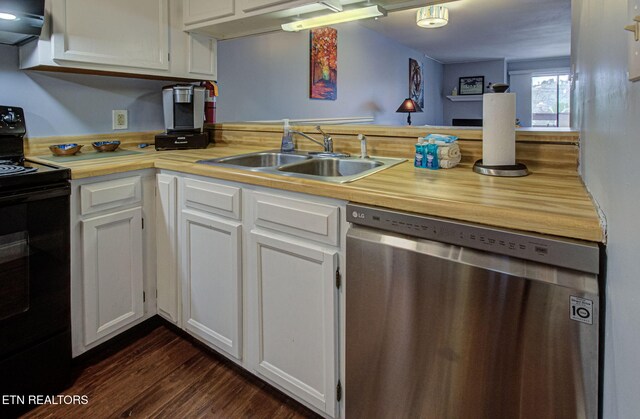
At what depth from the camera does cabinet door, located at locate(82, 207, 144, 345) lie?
1.63 meters

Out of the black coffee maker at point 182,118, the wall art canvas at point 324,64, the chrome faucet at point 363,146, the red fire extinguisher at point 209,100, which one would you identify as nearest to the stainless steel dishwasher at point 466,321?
the chrome faucet at point 363,146

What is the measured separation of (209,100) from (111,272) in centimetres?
125

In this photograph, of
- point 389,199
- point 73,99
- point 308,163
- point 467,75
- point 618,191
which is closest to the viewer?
point 618,191

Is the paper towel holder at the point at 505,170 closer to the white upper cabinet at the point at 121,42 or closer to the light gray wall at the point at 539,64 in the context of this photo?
the white upper cabinet at the point at 121,42

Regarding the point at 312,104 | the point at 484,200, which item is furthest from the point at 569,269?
the point at 312,104

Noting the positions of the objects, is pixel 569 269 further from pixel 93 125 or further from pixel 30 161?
pixel 93 125

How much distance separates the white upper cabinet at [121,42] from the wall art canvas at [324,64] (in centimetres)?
161

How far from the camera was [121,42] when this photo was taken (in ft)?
6.30

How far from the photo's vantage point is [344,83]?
14.8 ft

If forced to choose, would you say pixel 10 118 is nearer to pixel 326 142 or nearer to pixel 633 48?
pixel 326 142

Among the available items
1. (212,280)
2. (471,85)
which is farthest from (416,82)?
(212,280)

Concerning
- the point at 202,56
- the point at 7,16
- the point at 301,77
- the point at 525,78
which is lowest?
the point at 7,16

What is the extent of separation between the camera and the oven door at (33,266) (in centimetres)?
133

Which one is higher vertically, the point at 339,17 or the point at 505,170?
the point at 339,17
